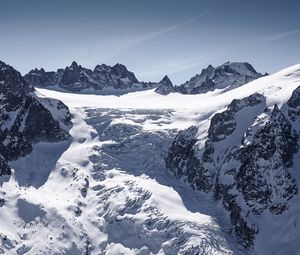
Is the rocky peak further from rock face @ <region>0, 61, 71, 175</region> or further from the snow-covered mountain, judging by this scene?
rock face @ <region>0, 61, 71, 175</region>

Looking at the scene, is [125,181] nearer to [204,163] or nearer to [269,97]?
[204,163]

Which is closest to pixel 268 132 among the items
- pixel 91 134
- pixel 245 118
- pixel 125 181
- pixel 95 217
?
pixel 245 118

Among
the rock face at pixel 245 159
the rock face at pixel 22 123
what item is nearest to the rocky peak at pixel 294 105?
the rock face at pixel 245 159

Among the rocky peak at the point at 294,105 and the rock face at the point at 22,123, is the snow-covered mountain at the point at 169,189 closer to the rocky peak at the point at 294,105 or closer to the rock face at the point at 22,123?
the rocky peak at the point at 294,105

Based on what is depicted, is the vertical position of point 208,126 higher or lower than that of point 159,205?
higher

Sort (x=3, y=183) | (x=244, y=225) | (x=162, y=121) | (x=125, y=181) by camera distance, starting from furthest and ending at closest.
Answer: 1. (x=162, y=121)
2. (x=125, y=181)
3. (x=3, y=183)
4. (x=244, y=225)

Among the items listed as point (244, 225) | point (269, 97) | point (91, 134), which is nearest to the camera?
point (244, 225)

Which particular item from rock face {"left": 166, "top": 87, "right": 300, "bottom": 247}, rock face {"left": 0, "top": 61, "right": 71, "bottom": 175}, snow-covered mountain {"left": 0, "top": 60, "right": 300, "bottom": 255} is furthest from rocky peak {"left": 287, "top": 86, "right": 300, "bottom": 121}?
rock face {"left": 0, "top": 61, "right": 71, "bottom": 175}

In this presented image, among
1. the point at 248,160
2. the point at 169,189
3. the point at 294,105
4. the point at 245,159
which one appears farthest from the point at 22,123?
the point at 294,105
